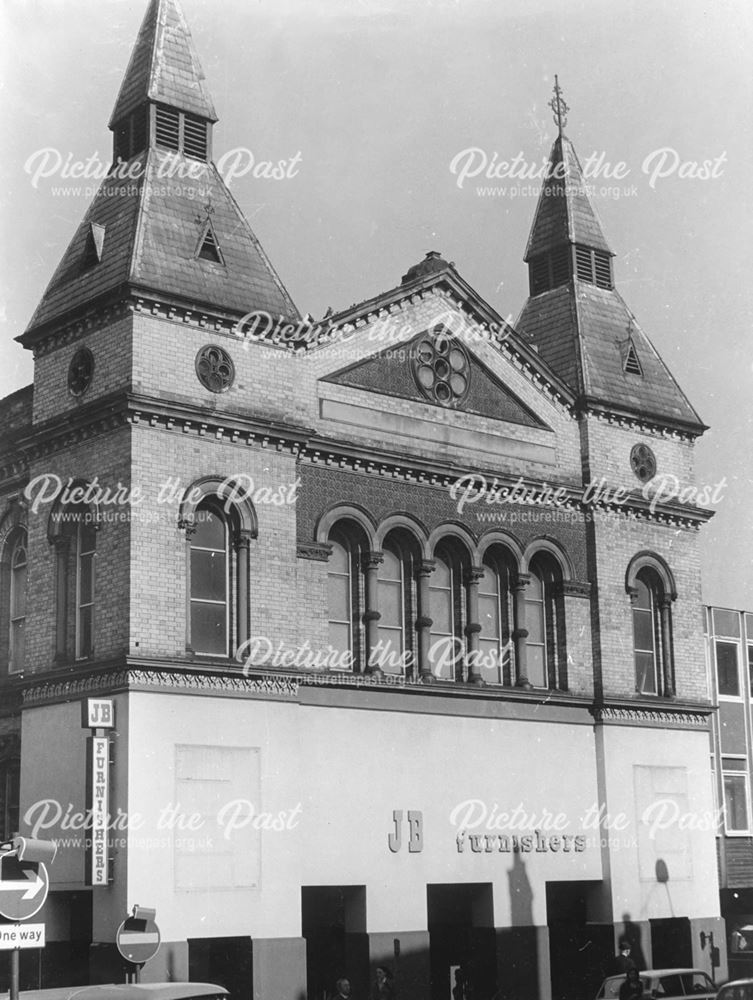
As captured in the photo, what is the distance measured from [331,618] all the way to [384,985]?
684cm

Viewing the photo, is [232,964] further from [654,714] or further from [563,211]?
[563,211]

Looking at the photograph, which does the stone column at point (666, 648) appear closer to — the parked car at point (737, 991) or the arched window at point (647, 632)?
the arched window at point (647, 632)

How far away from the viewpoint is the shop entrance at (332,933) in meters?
28.0

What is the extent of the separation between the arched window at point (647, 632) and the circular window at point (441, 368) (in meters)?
6.21

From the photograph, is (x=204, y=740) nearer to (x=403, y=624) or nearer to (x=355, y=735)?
(x=355, y=735)

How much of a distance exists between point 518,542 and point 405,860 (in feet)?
23.6

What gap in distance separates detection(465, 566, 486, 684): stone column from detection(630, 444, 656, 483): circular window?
18.5 ft

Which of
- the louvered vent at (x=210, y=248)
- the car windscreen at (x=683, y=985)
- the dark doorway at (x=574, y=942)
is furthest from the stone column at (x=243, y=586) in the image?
the dark doorway at (x=574, y=942)

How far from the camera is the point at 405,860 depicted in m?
28.8

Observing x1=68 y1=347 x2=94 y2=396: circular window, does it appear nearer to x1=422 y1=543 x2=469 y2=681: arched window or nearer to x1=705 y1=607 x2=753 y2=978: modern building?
x1=422 y1=543 x2=469 y2=681: arched window

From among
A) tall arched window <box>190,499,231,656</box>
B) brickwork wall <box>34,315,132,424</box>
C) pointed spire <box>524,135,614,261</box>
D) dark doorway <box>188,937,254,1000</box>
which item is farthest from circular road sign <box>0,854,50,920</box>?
pointed spire <box>524,135,614,261</box>

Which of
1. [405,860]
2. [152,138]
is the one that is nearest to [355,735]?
[405,860]

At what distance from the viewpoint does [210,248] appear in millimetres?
29031

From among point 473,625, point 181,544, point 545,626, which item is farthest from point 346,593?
point 545,626
